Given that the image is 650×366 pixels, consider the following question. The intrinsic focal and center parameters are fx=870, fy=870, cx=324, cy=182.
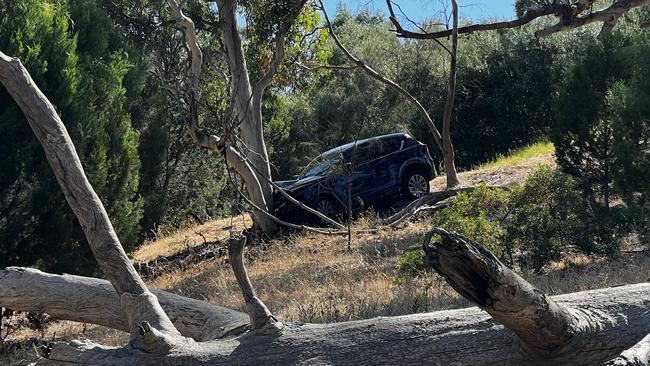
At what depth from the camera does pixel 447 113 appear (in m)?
16.1

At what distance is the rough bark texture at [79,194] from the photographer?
5512 mm

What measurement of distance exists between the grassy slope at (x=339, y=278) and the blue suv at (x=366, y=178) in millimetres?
1129

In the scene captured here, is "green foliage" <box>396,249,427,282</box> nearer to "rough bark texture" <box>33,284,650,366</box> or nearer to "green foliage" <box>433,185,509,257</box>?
"green foliage" <box>433,185,509,257</box>

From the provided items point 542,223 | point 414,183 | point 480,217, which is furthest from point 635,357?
point 414,183

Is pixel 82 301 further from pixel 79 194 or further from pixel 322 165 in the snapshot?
pixel 322 165

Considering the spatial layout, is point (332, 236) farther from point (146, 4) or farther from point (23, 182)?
point (146, 4)

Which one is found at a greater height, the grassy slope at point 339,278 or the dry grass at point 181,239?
the dry grass at point 181,239

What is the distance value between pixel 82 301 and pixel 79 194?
57.1 inches

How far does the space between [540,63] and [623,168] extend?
16735 millimetres

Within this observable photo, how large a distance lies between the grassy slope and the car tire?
138cm

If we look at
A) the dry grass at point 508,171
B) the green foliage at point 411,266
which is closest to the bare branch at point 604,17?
the green foliage at point 411,266

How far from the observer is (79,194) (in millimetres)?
5645

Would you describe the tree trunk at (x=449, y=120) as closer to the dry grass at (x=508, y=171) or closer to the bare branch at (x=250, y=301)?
the dry grass at (x=508, y=171)

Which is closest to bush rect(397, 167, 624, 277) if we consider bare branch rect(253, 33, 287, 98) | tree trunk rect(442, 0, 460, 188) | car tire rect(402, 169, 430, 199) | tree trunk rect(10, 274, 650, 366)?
tree trunk rect(10, 274, 650, 366)
